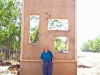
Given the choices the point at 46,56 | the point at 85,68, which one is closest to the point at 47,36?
the point at 46,56

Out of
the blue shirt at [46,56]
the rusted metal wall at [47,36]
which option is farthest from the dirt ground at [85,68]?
the blue shirt at [46,56]

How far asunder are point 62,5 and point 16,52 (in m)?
18.7

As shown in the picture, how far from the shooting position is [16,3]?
28891 millimetres

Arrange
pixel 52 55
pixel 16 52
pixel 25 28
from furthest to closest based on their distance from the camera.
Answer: pixel 16 52, pixel 25 28, pixel 52 55

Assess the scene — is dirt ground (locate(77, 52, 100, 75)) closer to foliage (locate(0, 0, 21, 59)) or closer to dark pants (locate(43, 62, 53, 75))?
dark pants (locate(43, 62, 53, 75))

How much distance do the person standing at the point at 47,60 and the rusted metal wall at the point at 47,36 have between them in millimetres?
626

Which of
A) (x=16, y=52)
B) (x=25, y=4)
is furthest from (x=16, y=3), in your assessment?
(x=25, y=4)

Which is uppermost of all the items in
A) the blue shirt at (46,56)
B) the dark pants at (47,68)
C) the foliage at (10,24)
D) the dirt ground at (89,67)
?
the foliage at (10,24)

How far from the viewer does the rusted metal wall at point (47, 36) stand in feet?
42.3

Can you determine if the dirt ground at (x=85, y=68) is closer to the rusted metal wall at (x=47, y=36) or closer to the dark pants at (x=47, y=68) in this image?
the rusted metal wall at (x=47, y=36)

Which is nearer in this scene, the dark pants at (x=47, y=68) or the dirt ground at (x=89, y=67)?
the dark pants at (x=47, y=68)

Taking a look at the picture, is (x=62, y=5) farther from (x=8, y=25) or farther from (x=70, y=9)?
(x=8, y=25)

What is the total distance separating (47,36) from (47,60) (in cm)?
157

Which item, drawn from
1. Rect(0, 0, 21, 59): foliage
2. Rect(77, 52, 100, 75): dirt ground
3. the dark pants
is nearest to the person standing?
the dark pants
